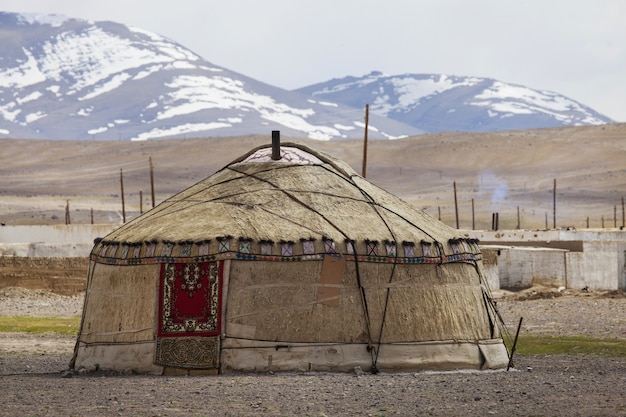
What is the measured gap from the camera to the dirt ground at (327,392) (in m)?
10.9

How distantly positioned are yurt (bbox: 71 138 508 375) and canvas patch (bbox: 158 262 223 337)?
1cm

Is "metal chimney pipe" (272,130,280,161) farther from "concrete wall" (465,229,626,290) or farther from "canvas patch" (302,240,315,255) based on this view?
"concrete wall" (465,229,626,290)

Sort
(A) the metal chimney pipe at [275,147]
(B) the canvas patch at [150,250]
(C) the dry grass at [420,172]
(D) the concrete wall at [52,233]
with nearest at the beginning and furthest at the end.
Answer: (B) the canvas patch at [150,250] < (A) the metal chimney pipe at [275,147] < (D) the concrete wall at [52,233] < (C) the dry grass at [420,172]

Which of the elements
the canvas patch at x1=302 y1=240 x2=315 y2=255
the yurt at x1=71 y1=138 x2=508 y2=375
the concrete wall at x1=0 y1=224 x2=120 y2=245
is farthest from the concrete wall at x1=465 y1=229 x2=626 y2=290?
the canvas patch at x1=302 y1=240 x2=315 y2=255

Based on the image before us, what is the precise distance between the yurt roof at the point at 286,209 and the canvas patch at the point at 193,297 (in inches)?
12.2

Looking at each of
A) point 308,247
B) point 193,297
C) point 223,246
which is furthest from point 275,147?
point 193,297

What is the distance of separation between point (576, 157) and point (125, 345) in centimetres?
10108

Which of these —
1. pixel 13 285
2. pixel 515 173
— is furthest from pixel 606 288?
pixel 515 173

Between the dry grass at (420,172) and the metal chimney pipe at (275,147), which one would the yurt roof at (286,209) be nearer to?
the metal chimney pipe at (275,147)

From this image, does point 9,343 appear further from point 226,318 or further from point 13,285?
point 13,285

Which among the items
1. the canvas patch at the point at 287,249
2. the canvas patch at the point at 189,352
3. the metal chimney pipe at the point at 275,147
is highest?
the metal chimney pipe at the point at 275,147

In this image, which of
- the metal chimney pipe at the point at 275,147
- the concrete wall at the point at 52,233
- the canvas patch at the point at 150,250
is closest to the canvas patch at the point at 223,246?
the canvas patch at the point at 150,250

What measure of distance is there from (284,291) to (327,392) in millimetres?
2051

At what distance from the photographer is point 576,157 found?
369 feet
